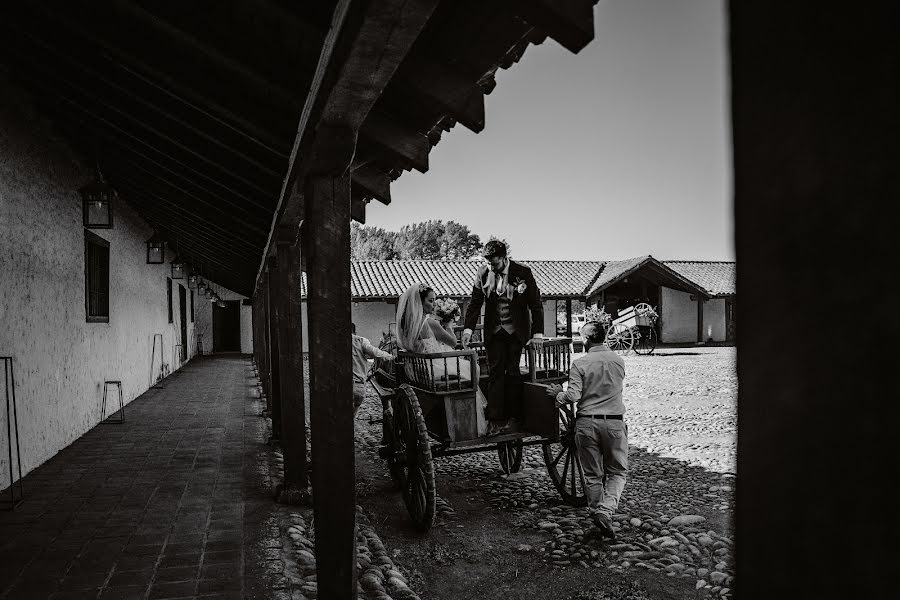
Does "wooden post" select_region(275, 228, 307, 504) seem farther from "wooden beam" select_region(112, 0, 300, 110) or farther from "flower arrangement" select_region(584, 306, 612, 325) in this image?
"flower arrangement" select_region(584, 306, 612, 325)

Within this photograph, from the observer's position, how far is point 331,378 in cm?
318

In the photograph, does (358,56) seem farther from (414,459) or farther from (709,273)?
(709,273)

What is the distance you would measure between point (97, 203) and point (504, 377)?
17.3ft

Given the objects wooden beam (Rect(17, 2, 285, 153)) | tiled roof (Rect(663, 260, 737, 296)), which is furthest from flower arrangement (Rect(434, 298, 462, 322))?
tiled roof (Rect(663, 260, 737, 296))

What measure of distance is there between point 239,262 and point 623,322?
17691 mm

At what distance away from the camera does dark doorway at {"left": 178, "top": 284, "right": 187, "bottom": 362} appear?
17.8 m

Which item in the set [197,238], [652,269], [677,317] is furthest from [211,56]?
[677,317]

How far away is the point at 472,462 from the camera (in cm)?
690

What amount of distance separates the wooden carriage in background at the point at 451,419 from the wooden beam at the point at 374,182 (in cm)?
133

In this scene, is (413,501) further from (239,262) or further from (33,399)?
(239,262)

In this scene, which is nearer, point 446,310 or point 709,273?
point 446,310

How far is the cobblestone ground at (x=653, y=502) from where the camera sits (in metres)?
4.06

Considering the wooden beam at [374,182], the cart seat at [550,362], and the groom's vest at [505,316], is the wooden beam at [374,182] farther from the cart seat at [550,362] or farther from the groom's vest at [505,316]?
the cart seat at [550,362]

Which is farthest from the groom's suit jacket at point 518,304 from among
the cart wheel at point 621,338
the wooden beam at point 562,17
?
the cart wheel at point 621,338
